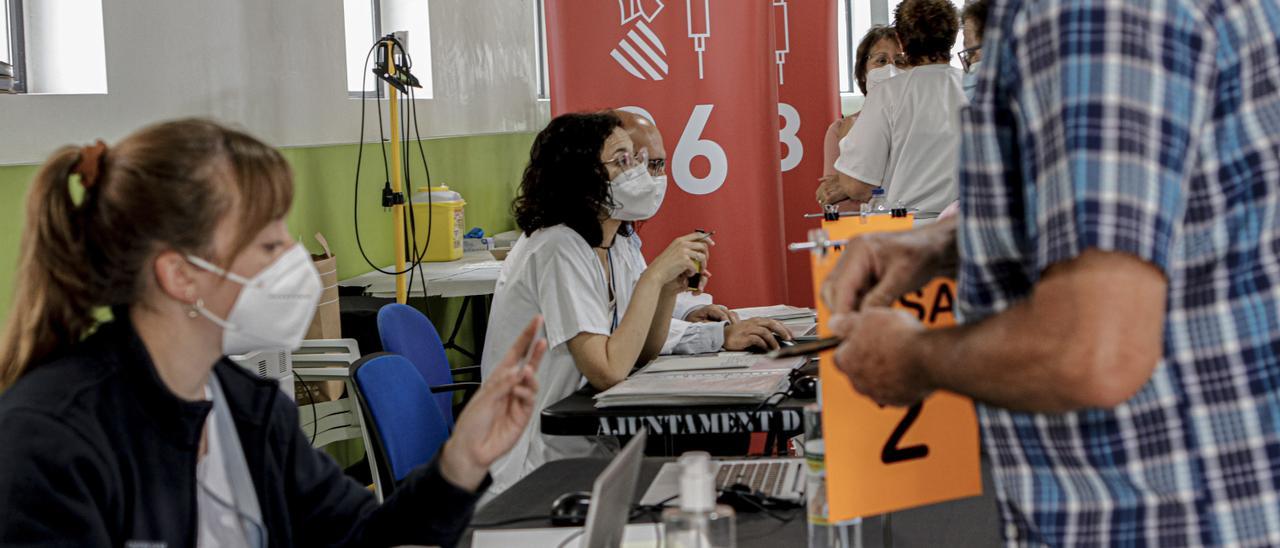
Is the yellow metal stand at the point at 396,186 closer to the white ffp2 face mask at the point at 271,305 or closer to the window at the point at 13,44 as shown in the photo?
the window at the point at 13,44

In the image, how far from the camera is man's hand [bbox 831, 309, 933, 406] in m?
0.98

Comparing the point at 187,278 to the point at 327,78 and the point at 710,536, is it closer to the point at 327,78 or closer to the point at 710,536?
the point at 710,536

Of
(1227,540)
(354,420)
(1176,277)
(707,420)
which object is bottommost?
(354,420)

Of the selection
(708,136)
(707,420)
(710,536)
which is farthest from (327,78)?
(710,536)

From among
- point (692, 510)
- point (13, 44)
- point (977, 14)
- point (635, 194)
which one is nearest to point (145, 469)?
point (692, 510)

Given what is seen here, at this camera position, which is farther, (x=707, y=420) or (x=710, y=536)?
(x=707, y=420)

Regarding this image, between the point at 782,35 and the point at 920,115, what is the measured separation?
2.17 m

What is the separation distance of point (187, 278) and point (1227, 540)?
3.65 ft

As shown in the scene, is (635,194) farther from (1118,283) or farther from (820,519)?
(1118,283)

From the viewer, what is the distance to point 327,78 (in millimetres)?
4801

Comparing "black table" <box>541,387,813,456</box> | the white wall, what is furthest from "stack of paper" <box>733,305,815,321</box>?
the white wall

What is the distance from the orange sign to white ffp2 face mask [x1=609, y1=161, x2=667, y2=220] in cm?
187

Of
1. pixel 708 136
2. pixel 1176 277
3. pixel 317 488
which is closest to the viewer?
pixel 1176 277

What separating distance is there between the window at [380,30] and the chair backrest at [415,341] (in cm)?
197
